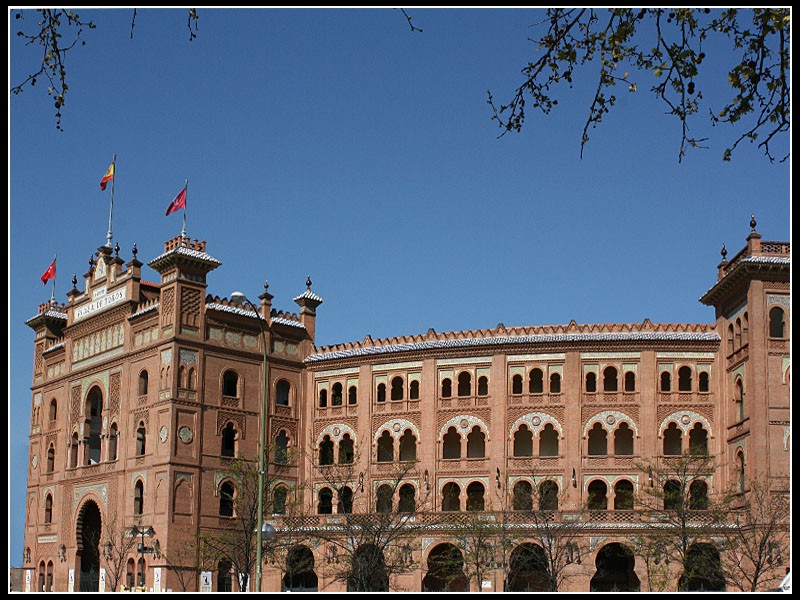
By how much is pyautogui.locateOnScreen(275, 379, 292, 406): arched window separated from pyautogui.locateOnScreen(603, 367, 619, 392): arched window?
17.1 meters

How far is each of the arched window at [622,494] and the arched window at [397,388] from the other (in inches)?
486

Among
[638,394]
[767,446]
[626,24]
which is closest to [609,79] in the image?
[626,24]

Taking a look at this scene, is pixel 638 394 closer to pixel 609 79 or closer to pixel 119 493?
pixel 119 493

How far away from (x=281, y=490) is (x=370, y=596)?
51.2 m

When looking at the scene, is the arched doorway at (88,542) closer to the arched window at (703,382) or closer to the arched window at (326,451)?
the arched window at (326,451)

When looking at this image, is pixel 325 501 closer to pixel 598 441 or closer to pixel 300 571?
pixel 300 571

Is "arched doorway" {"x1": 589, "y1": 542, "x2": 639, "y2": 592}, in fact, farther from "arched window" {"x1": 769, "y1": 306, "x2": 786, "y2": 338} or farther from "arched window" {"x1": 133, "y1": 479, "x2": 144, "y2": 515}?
"arched window" {"x1": 133, "y1": 479, "x2": 144, "y2": 515}

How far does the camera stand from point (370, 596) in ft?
47.1

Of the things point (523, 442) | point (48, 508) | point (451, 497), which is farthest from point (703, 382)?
point (48, 508)

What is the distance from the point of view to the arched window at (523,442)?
62688 millimetres

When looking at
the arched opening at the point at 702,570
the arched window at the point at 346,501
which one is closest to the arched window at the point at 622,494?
the arched opening at the point at 702,570

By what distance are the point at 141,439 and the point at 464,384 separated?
17.0 meters

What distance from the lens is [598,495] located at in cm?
6109

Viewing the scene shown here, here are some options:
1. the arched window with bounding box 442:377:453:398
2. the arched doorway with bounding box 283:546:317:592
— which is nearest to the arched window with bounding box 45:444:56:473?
the arched doorway with bounding box 283:546:317:592
